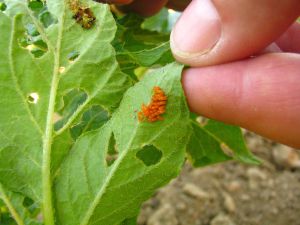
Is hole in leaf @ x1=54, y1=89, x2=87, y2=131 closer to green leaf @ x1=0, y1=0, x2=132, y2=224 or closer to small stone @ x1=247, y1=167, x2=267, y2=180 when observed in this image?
green leaf @ x1=0, y1=0, x2=132, y2=224

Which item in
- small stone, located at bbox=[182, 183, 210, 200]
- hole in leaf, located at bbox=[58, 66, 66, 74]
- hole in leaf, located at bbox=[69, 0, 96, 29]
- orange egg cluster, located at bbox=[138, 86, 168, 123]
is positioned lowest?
small stone, located at bbox=[182, 183, 210, 200]

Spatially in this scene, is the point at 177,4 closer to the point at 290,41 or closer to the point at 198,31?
the point at 290,41

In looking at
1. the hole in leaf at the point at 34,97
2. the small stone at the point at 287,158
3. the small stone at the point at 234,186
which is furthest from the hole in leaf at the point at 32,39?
the small stone at the point at 287,158

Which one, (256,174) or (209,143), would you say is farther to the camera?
(256,174)

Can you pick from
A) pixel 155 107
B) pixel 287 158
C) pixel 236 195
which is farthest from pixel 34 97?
pixel 287 158

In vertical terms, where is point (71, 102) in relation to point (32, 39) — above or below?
below

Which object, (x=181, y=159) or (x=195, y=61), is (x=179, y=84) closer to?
(x=195, y=61)

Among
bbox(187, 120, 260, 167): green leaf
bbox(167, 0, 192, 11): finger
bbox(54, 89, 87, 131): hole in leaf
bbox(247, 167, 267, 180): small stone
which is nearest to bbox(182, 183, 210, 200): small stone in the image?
bbox(247, 167, 267, 180): small stone

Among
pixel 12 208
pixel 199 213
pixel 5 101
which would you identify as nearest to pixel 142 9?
pixel 5 101
